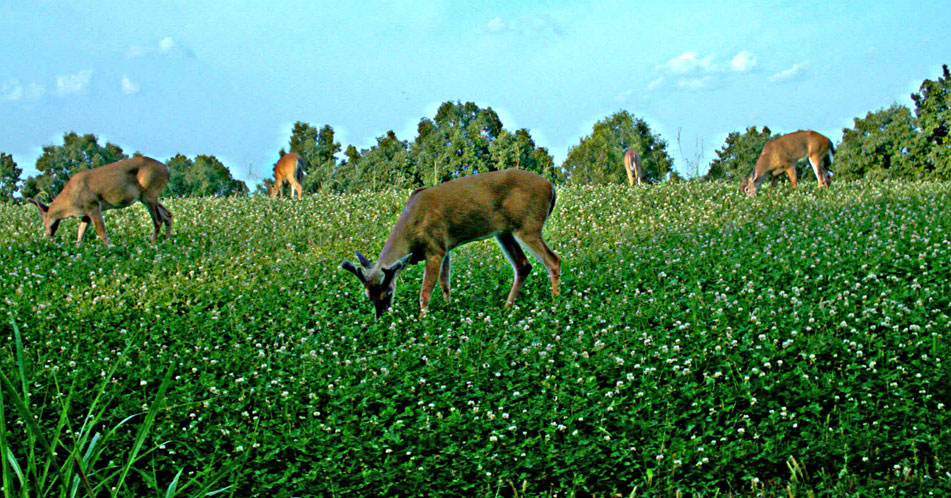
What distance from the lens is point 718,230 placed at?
46.7ft

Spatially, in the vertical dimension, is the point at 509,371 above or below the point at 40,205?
below

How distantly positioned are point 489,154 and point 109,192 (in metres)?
23.4

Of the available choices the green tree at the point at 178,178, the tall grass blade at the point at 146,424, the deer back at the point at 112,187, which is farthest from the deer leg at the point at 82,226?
the green tree at the point at 178,178

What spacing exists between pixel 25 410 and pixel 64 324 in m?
8.87

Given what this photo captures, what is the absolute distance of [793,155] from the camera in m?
21.0

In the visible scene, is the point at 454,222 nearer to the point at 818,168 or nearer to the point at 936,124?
the point at 818,168

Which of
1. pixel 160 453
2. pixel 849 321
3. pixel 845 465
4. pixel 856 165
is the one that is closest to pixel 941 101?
pixel 856 165

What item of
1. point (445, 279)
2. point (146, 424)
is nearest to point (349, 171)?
point (445, 279)

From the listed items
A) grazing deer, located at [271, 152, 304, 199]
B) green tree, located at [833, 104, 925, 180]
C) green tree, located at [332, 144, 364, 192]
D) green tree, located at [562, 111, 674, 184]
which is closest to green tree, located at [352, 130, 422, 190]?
green tree, located at [332, 144, 364, 192]

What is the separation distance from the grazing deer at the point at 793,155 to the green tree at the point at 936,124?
719 inches

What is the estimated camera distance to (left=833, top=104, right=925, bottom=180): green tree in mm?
39188

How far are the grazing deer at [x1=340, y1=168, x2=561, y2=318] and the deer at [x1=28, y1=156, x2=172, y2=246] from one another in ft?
25.7

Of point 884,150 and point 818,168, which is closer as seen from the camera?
point 818,168

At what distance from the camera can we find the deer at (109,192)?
1514cm
